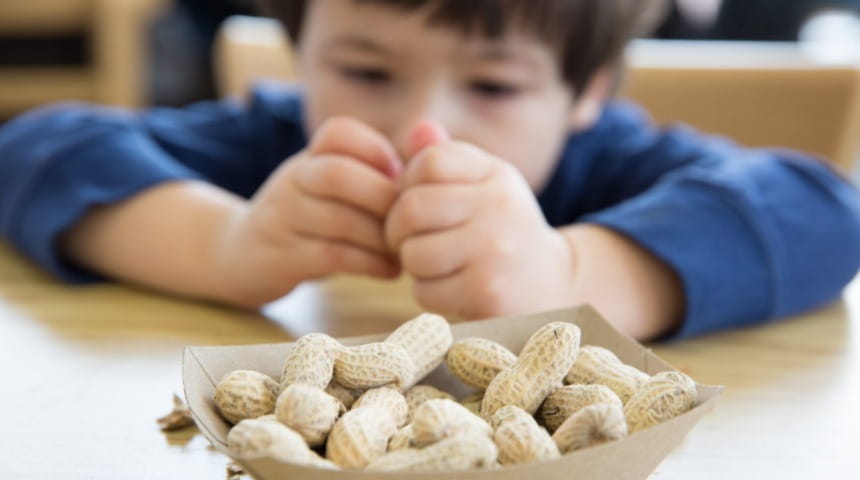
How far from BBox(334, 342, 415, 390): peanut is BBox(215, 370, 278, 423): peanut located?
0.13 ft

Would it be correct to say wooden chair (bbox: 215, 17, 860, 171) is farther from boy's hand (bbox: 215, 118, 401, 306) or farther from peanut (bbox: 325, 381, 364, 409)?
peanut (bbox: 325, 381, 364, 409)

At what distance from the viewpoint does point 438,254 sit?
1.99ft

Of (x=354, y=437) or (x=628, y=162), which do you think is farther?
(x=628, y=162)

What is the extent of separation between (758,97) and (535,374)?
0.89m

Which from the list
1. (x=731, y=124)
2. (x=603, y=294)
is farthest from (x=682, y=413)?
(x=731, y=124)

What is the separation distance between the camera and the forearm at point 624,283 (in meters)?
0.65

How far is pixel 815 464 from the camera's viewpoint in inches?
17.2

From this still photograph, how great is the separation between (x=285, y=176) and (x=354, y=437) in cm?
35

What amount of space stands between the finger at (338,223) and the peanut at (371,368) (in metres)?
0.23

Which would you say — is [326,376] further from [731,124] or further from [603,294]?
[731,124]

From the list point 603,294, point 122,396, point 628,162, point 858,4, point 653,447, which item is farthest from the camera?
point 858,4

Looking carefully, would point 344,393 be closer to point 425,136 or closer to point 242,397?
point 242,397

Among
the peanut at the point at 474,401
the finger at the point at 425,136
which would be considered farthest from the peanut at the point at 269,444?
the finger at the point at 425,136

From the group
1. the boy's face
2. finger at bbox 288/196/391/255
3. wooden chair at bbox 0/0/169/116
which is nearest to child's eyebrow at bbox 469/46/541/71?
the boy's face
